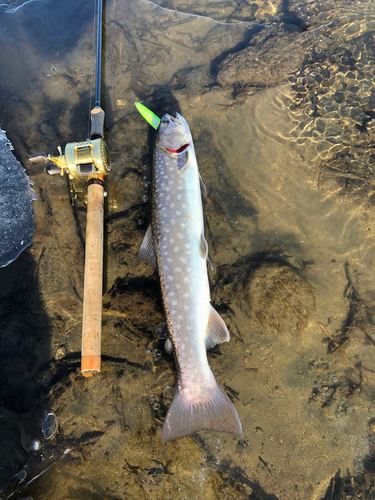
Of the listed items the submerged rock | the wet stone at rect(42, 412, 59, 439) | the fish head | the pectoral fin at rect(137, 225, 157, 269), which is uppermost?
the submerged rock

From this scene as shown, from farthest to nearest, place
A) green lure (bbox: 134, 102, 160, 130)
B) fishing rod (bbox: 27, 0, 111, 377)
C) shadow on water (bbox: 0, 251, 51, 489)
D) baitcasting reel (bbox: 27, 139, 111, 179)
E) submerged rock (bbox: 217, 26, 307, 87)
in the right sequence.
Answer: submerged rock (bbox: 217, 26, 307, 87) → green lure (bbox: 134, 102, 160, 130) → baitcasting reel (bbox: 27, 139, 111, 179) → shadow on water (bbox: 0, 251, 51, 489) → fishing rod (bbox: 27, 0, 111, 377)

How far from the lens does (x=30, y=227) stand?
12.2 feet

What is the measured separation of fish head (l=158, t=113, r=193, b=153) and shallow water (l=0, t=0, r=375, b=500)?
0.45 metres

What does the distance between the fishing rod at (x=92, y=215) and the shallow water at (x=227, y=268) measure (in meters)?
0.48

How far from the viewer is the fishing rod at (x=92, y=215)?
288 cm

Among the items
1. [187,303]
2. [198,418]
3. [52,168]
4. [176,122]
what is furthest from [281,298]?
[52,168]

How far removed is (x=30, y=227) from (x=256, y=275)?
3352mm

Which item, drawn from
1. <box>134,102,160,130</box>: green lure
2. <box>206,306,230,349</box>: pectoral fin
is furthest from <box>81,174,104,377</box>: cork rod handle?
<box>206,306,230,349</box>: pectoral fin

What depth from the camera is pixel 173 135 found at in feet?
11.5

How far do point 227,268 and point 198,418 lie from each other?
1.84 meters

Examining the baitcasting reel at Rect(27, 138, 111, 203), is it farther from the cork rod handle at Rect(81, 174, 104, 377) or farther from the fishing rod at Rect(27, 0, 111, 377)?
the cork rod handle at Rect(81, 174, 104, 377)

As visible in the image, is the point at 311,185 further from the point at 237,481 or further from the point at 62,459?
the point at 62,459

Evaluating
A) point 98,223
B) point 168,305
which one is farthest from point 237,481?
point 98,223

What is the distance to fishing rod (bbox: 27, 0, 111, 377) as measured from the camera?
2879mm
